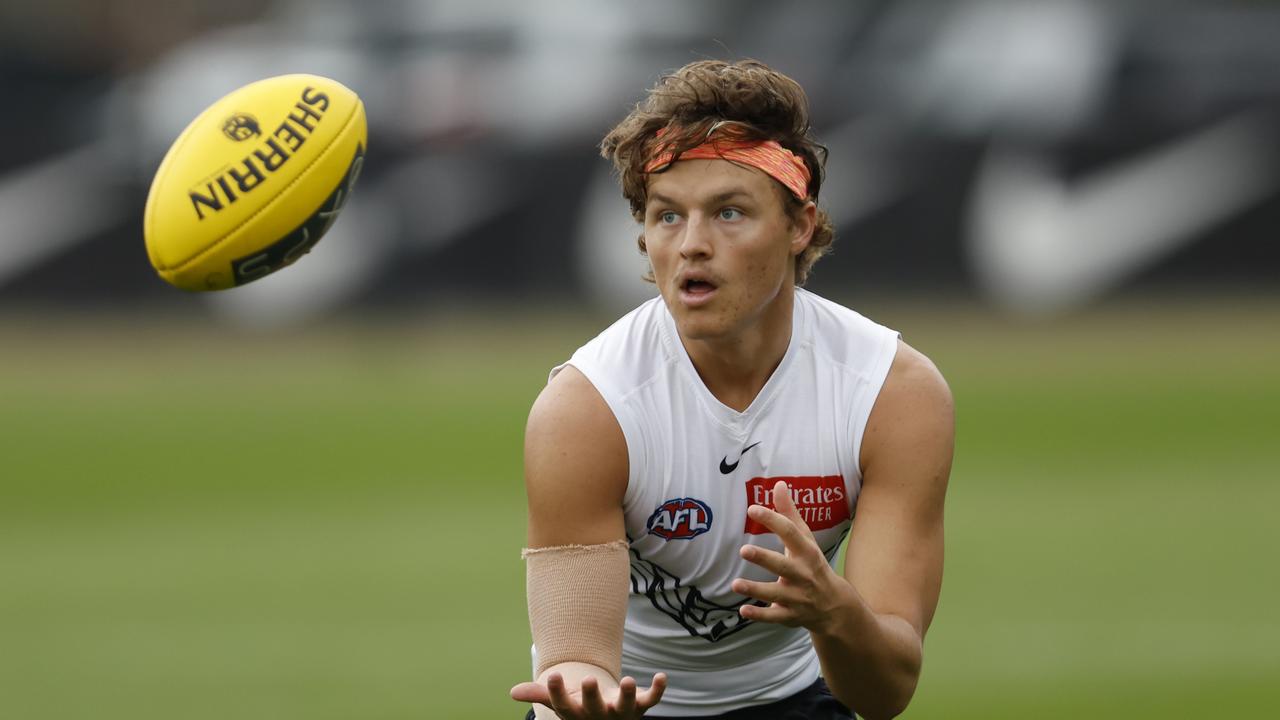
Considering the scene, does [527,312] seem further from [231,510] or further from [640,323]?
[640,323]

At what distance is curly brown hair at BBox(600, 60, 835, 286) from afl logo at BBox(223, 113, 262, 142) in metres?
1.08

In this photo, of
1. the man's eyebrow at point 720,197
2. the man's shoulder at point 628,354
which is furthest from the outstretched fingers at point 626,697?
the man's eyebrow at point 720,197

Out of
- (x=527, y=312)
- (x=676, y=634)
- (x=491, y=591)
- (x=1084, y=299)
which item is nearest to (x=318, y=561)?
(x=491, y=591)

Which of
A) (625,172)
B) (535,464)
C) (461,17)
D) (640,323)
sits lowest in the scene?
(535,464)

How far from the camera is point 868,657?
15.0 ft

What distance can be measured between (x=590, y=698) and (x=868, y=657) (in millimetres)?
764

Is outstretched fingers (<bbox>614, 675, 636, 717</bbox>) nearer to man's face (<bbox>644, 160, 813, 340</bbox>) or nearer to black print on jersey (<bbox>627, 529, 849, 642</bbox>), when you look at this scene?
black print on jersey (<bbox>627, 529, 849, 642</bbox>)

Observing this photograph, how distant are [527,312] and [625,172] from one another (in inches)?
591

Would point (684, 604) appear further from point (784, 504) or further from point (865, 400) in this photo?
point (784, 504)

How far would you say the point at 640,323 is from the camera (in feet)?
17.1

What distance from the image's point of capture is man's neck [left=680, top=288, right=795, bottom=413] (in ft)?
16.6

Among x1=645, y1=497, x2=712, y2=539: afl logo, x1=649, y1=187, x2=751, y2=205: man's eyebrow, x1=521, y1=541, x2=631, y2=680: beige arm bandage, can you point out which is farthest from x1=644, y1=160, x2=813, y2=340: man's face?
x1=521, y1=541, x2=631, y2=680: beige arm bandage

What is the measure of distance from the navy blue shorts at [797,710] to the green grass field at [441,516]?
2755 millimetres

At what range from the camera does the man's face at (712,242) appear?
4.80m
